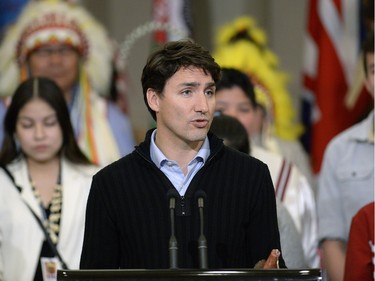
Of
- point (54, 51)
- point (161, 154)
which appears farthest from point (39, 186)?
point (54, 51)

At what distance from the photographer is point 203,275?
3088mm

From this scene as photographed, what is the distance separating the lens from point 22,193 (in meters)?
5.06

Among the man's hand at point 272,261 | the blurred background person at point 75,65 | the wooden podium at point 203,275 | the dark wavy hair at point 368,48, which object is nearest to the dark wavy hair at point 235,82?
the dark wavy hair at point 368,48

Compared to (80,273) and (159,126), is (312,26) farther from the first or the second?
(80,273)

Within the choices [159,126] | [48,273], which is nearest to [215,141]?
[159,126]

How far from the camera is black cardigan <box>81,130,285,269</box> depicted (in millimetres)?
3512

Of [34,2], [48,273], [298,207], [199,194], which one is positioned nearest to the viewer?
[199,194]

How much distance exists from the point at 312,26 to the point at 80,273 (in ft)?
16.3

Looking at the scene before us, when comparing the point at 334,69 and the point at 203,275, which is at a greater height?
the point at 334,69

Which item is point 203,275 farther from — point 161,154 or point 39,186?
point 39,186

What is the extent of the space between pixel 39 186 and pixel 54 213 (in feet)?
0.45

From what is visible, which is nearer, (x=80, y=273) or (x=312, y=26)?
(x=80, y=273)

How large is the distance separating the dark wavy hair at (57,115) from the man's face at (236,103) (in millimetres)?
667

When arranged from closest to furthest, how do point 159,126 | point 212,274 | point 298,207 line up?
point 212,274 < point 159,126 < point 298,207
